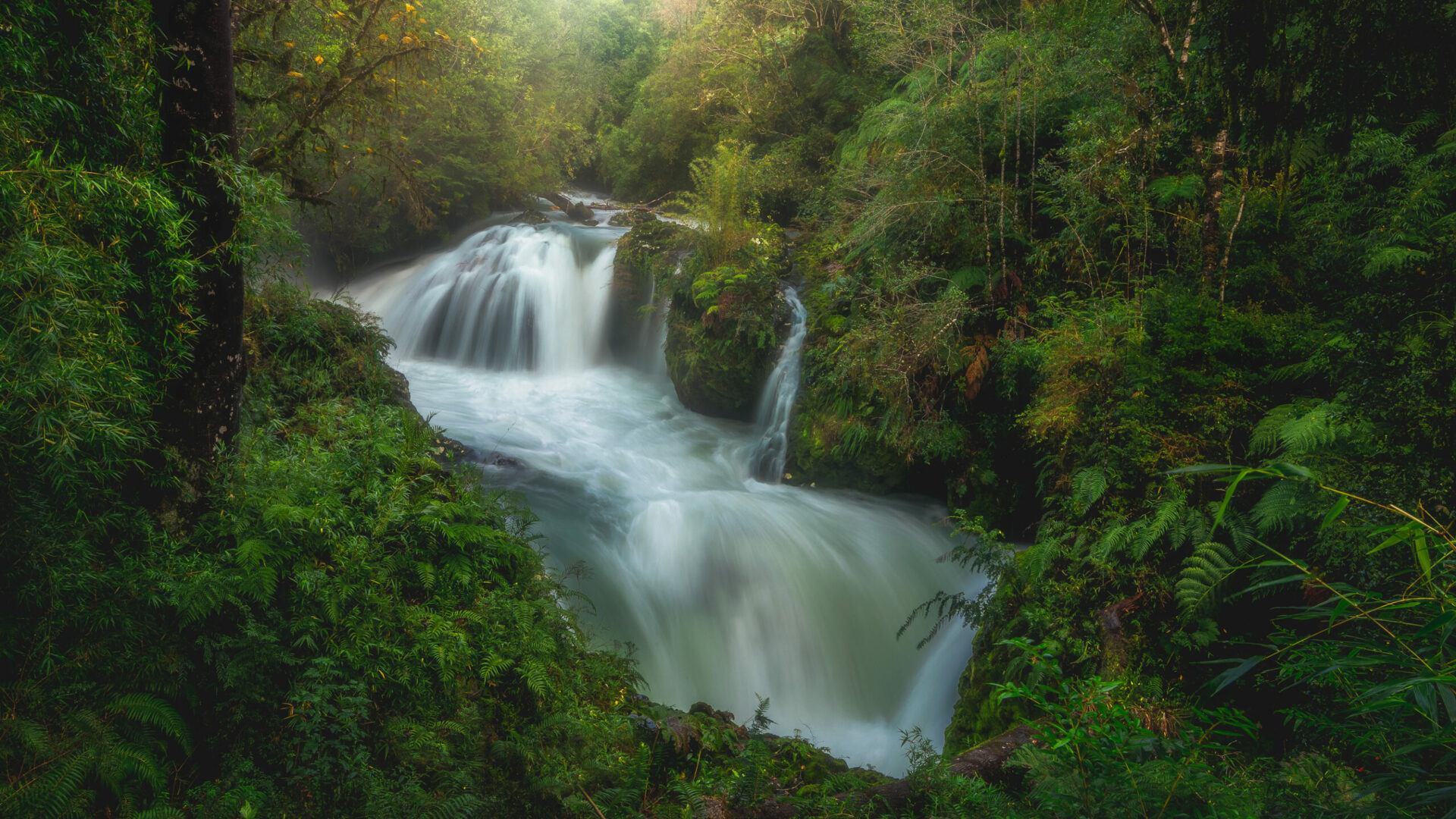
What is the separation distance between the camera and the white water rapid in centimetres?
592

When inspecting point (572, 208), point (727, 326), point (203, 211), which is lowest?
point (727, 326)

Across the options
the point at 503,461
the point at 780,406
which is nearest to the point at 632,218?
the point at 780,406

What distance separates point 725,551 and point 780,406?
291cm

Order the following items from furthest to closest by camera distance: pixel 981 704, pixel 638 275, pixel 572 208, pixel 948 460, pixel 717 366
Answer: pixel 572 208 → pixel 638 275 → pixel 717 366 → pixel 948 460 → pixel 981 704

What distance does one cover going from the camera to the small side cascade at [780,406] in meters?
→ 9.06

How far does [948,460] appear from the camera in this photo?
743 cm

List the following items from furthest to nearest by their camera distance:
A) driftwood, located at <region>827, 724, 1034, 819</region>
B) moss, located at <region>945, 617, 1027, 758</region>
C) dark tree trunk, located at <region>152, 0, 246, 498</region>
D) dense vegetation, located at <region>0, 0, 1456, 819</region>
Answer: moss, located at <region>945, 617, 1027, 758</region>
driftwood, located at <region>827, 724, 1034, 819</region>
dark tree trunk, located at <region>152, 0, 246, 498</region>
dense vegetation, located at <region>0, 0, 1456, 819</region>

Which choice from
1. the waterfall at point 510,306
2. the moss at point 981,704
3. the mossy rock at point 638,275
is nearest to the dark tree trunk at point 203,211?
the moss at point 981,704

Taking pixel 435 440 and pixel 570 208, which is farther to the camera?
pixel 570 208

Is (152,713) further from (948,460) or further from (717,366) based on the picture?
(717,366)

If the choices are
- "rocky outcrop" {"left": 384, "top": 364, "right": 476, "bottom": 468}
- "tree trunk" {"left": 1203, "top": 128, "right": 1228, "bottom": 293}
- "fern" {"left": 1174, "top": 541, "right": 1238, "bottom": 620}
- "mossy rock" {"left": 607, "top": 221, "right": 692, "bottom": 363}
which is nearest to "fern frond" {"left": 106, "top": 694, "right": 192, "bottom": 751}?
"rocky outcrop" {"left": 384, "top": 364, "right": 476, "bottom": 468}

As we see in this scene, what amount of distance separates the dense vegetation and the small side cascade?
1.54 meters

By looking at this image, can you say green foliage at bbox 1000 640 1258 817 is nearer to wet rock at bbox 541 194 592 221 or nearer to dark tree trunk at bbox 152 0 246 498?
dark tree trunk at bbox 152 0 246 498

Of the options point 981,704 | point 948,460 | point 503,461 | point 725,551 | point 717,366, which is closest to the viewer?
point 981,704
